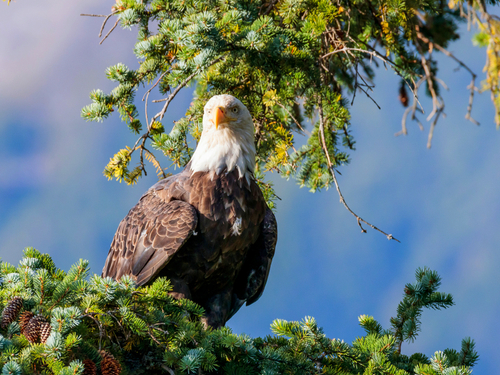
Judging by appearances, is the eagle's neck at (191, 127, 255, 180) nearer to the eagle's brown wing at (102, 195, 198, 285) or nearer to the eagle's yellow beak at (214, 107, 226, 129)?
the eagle's yellow beak at (214, 107, 226, 129)

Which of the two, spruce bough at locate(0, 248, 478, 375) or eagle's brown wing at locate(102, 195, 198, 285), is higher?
eagle's brown wing at locate(102, 195, 198, 285)

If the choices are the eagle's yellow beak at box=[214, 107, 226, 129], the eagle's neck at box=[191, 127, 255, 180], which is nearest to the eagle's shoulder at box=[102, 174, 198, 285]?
the eagle's neck at box=[191, 127, 255, 180]

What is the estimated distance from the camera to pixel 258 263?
3746mm

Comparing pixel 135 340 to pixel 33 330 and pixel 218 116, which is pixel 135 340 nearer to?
pixel 33 330

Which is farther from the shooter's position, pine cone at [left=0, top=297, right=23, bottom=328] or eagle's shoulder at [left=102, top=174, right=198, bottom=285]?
→ eagle's shoulder at [left=102, top=174, right=198, bottom=285]

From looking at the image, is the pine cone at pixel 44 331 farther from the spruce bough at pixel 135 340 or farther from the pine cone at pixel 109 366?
the pine cone at pixel 109 366

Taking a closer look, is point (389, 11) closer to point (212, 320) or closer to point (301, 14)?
point (301, 14)

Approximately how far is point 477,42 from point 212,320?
2.50 m

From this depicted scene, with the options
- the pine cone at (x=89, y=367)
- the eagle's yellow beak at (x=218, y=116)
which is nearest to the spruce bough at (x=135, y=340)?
the pine cone at (x=89, y=367)

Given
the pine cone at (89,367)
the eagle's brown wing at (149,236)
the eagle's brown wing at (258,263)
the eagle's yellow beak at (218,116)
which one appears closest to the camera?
the pine cone at (89,367)

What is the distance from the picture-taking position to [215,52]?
3.62 metres

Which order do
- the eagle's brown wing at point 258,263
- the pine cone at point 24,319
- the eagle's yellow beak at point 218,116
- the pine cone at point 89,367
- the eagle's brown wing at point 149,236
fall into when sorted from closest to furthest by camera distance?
the pine cone at point 89,367
the pine cone at point 24,319
the eagle's brown wing at point 149,236
the eagle's yellow beak at point 218,116
the eagle's brown wing at point 258,263

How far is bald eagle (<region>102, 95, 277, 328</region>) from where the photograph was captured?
10.9 ft

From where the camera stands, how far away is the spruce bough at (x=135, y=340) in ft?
6.37
